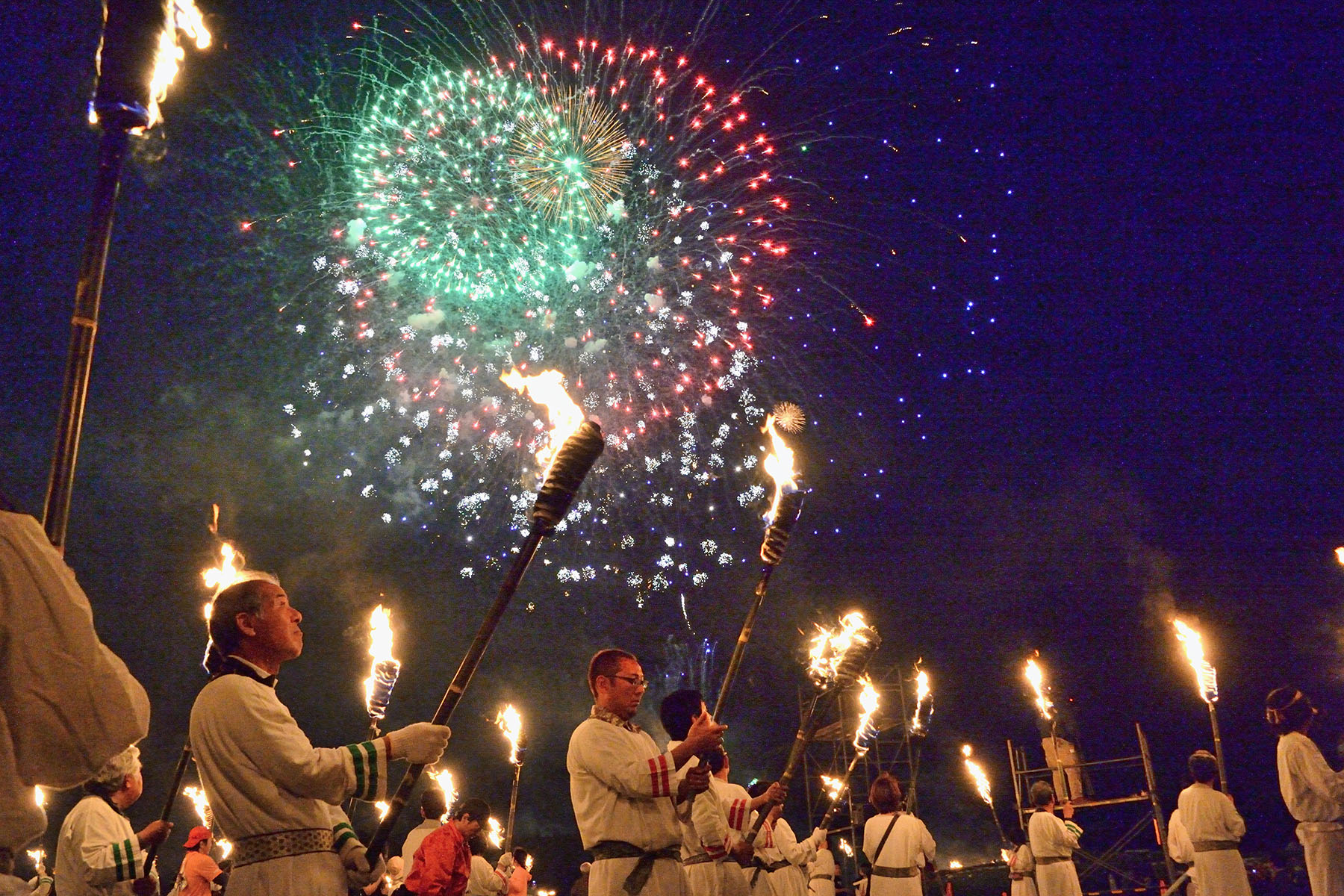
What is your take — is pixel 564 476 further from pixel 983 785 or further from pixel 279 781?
pixel 983 785

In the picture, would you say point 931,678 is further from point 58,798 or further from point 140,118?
point 140,118

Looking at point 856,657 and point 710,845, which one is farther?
point 856,657

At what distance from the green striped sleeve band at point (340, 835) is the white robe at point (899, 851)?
9233 mm

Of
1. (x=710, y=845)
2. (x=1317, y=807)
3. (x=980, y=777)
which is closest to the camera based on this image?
(x=710, y=845)

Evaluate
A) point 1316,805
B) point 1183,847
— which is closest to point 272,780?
point 1316,805

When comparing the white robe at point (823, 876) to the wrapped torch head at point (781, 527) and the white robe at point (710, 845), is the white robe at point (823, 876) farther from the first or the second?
the wrapped torch head at point (781, 527)

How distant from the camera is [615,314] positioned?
62.8ft

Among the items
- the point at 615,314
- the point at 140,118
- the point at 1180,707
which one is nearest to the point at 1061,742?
the point at 1180,707

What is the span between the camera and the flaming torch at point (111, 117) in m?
2.91

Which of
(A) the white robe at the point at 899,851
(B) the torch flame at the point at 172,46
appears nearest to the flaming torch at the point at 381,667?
(B) the torch flame at the point at 172,46

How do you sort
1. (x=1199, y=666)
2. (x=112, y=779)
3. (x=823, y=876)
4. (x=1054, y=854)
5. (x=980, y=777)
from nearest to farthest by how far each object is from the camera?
(x=112, y=779)
(x=1199, y=666)
(x=1054, y=854)
(x=823, y=876)
(x=980, y=777)

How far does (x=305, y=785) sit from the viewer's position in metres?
3.78

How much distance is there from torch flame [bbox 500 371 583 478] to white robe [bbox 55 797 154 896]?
385cm

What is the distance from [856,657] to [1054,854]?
7.94 m
